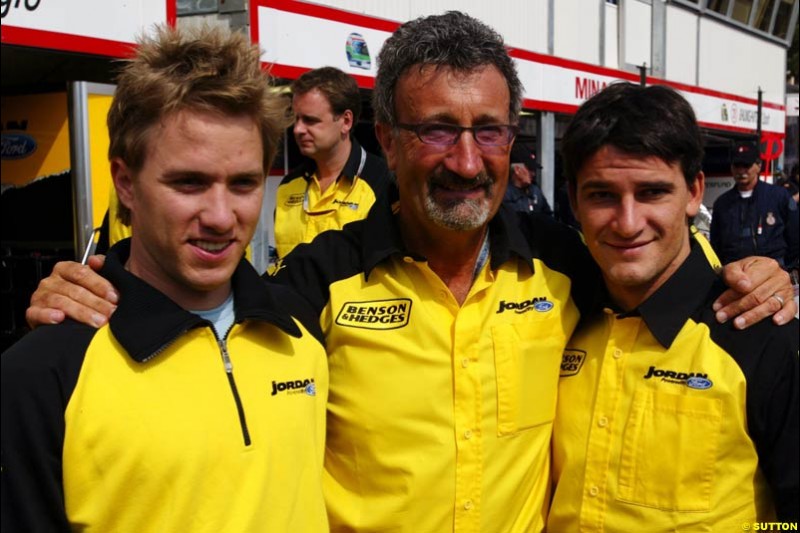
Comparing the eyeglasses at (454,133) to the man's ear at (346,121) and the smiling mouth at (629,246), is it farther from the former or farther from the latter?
the man's ear at (346,121)

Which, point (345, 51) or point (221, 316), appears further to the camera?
point (345, 51)

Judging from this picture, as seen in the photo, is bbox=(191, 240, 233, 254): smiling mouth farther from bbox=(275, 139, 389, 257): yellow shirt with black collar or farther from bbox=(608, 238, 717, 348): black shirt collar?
bbox=(275, 139, 389, 257): yellow shirt with black collar

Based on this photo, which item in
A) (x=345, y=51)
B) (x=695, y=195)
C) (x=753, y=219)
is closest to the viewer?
(x=695, y=195)

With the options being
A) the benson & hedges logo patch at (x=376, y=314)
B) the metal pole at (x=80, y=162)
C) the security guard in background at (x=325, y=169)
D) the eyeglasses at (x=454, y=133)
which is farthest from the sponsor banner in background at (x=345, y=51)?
the benson & hedges logo patch at (x=376, y=314)

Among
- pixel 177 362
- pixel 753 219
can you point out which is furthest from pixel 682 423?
pixel 753 219

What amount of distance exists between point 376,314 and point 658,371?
76cm

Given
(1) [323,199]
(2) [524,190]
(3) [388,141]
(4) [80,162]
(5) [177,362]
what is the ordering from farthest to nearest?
(2) [524,190] → (1) [323,199] → (4) [80,162] → (3) [388,141] → (5) [177,362]

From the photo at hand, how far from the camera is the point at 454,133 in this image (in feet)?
7.49

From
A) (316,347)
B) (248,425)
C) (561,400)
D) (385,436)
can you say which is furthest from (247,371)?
(561,400)

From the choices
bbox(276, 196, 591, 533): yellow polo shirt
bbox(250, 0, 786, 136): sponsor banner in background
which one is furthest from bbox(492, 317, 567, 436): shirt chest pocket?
bbox(250, 0, 786, 136): sponsor banner in background

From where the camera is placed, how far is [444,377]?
87.5 inches

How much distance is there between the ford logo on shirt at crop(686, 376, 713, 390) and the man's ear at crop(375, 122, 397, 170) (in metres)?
1.02

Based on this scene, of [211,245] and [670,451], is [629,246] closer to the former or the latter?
[670,451]

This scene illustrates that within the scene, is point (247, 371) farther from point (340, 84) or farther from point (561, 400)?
point (340, 84)
